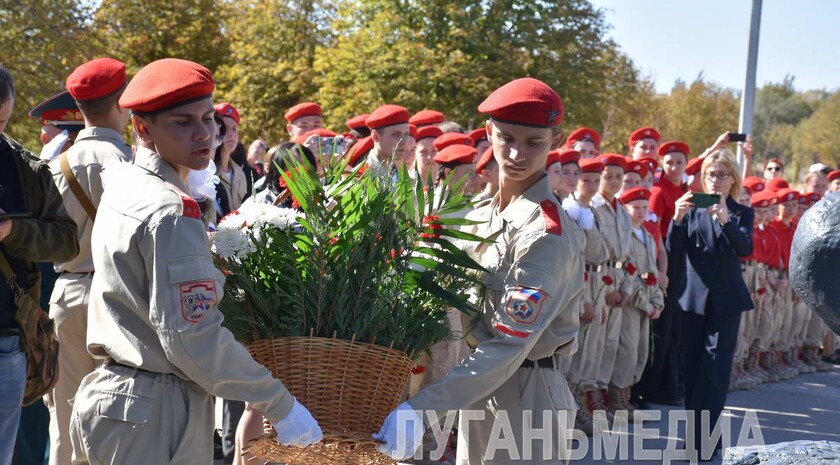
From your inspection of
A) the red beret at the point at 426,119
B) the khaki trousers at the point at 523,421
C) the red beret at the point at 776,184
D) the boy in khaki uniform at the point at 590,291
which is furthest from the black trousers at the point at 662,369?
the khaki trousers at the point at 523,421

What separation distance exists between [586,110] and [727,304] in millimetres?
16532

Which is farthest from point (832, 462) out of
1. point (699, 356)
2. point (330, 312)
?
point (699, 356)

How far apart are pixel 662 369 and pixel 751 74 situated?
19.4 ft

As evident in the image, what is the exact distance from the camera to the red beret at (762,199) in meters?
11.4

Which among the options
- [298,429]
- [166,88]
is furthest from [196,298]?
[166,88]

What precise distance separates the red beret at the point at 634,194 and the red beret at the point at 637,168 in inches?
15.3

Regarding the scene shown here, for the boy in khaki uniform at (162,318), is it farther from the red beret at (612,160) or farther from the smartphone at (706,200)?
the red beret at (612,160)

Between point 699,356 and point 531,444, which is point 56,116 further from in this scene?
point 699,356

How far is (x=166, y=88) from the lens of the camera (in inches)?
120

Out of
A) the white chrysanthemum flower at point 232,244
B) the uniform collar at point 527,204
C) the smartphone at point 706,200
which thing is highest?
the smartphone at point 706,200

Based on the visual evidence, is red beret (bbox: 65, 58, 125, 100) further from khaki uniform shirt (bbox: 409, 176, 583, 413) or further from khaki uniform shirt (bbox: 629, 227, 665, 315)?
khaki uniform shirt (bbox: 629, 227, 665, 315)

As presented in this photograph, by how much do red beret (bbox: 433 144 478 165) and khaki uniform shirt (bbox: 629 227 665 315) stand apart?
2.22 m

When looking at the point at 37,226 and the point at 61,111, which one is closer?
the point at 37,226

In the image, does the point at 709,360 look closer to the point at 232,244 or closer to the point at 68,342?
the point at 68,342
